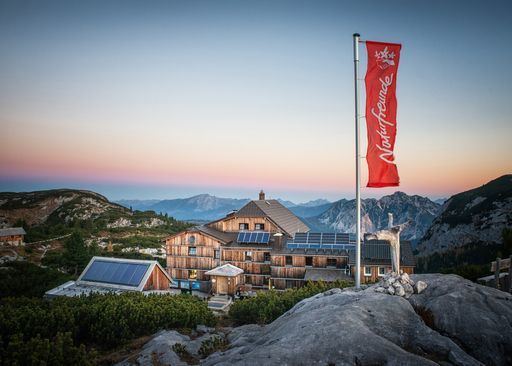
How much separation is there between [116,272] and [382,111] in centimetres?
2750

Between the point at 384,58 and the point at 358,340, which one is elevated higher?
the point at 384,58

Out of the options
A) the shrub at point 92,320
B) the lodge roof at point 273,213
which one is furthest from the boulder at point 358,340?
the lodge roof at point 273,213

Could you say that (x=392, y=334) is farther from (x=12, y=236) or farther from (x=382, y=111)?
(x=12, y=236)

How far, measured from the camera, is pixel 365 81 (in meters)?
16.0

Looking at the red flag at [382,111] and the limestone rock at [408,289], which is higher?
the red flag at [382,111]

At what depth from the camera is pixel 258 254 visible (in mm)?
44844

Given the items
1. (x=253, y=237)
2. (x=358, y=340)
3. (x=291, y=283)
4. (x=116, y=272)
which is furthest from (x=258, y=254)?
(x=358, y=340)

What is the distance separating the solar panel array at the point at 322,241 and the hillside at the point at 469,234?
112ft

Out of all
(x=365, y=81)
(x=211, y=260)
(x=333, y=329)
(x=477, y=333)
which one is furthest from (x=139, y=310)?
(x=211, y=260)

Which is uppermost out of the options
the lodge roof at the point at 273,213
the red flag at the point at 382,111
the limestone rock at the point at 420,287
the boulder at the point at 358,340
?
the red flag at the point at 382,111

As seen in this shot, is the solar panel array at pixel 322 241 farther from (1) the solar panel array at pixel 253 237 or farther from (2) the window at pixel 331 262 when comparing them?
(1) the solar panel array at pixel 253 237

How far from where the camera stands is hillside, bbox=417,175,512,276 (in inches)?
2881

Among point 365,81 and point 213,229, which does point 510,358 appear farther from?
point 213,229

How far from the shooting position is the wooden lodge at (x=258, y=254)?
1610 inches
